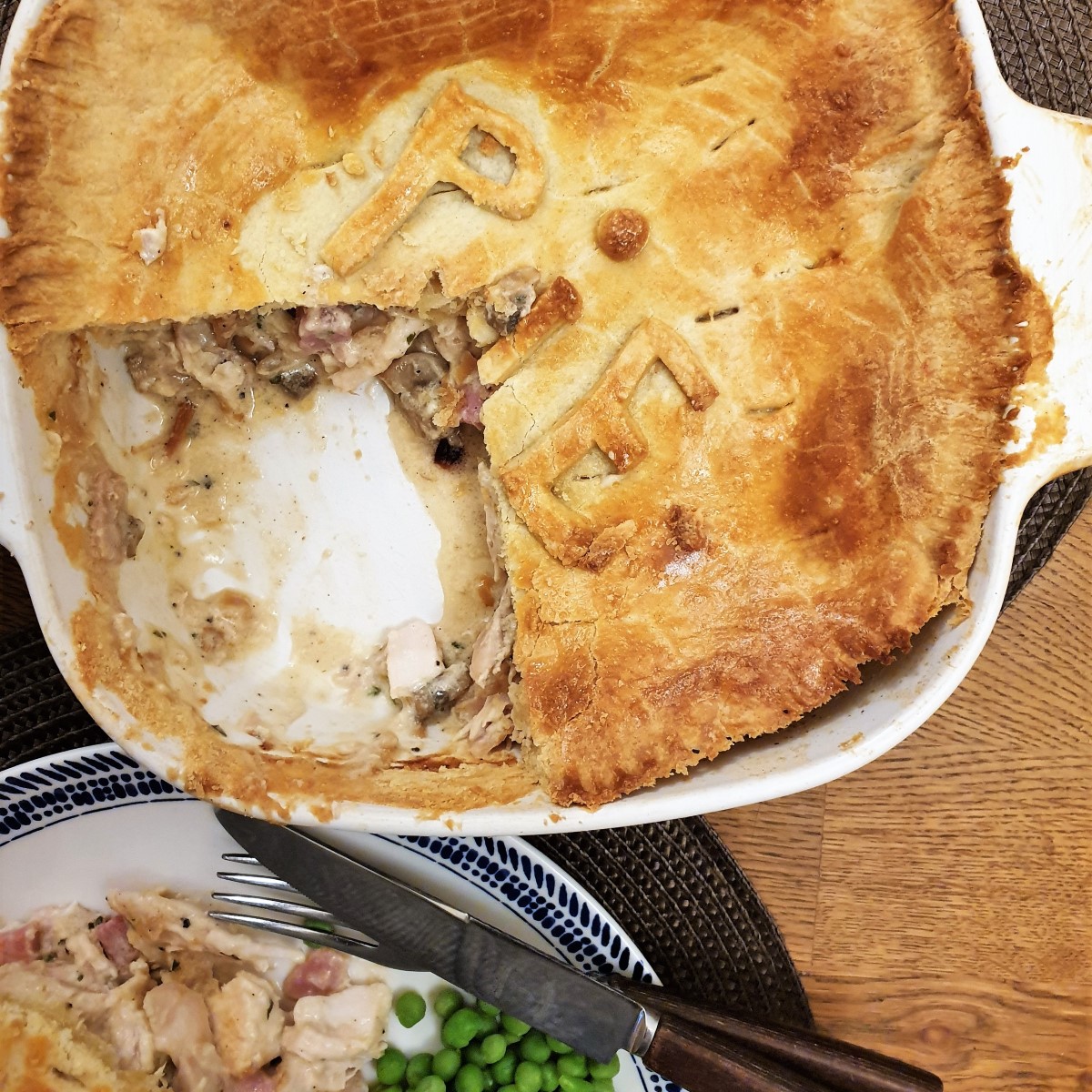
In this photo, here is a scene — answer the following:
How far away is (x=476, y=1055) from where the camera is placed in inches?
76.6

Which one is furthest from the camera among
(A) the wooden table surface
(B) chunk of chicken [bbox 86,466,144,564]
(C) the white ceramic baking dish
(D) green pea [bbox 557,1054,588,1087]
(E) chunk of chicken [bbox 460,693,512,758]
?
(A) the wooden table surface

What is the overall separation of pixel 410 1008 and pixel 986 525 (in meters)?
1.50

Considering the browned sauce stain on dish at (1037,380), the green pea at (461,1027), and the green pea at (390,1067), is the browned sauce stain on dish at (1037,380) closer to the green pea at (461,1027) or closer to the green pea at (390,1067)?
the green pea at (461,1027)

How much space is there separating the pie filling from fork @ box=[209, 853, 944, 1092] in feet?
1.10

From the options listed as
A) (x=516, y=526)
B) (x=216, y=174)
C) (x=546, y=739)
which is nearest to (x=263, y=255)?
(x=216, y=174)

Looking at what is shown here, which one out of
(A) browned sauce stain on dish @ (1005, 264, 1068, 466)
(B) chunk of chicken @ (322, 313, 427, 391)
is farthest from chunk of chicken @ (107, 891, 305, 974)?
(A) browned sauce stain on dish @ (1005, 264, 1068, 466)

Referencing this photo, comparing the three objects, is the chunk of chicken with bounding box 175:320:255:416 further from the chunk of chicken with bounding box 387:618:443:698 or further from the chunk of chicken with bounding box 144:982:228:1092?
the chunk of chicken with bounding box 144:982:228:1092

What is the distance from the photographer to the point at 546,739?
165 cm

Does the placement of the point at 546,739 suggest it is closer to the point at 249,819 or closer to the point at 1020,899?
the point at 249,819

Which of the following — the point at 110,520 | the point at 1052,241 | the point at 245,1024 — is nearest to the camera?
the point at 1052,241

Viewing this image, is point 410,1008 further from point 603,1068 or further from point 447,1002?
point 603,1068

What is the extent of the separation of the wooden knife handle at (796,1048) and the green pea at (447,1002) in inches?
13.4

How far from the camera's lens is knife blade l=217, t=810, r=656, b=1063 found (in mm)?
1821

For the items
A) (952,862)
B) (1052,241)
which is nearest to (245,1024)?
(952,862)
